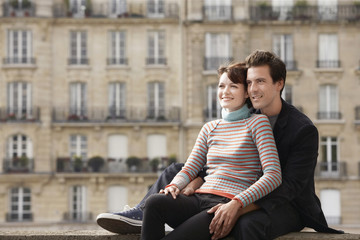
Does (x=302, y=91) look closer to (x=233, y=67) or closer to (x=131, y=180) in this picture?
(x=131, y=180)

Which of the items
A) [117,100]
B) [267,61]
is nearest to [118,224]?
[267,61]

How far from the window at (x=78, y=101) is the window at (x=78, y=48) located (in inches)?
44.5

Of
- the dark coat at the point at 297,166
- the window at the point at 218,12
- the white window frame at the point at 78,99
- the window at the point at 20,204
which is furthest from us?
the white window frame at the point at 78,99

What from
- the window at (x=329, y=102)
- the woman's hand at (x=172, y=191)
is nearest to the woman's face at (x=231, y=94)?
the woman's hand at (x=172, y=191)

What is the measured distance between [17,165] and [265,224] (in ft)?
111

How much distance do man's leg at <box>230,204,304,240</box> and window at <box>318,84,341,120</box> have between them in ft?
110

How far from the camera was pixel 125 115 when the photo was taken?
39938mm

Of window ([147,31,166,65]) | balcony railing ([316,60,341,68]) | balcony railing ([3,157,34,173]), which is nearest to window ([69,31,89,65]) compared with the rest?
window ([147,31,166,65])

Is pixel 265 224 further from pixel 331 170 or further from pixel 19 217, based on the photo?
pixel 19 217

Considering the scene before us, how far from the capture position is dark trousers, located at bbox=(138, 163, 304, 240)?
19.8 ft

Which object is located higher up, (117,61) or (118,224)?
(117,61)

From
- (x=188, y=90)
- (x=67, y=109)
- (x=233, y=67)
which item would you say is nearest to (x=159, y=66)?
(x=188, y=90)

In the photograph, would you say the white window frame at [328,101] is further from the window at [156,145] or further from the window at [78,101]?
the window at [78,101]

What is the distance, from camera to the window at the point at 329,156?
39125 mm
